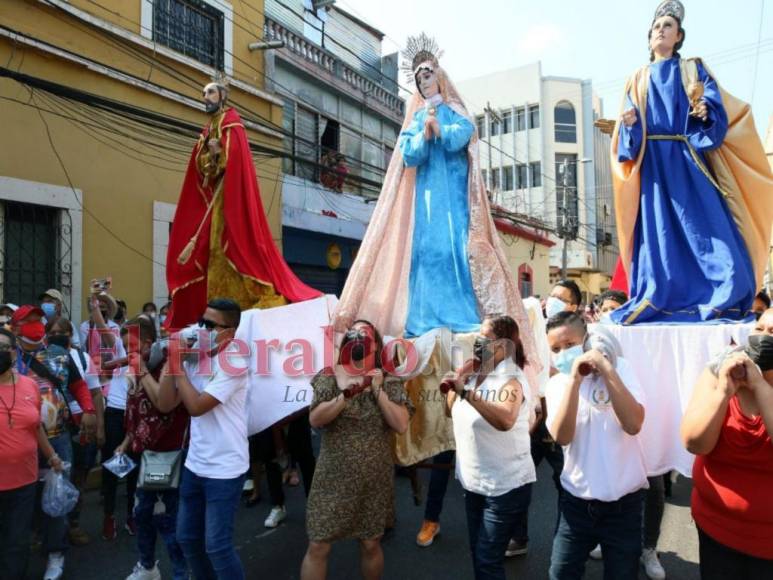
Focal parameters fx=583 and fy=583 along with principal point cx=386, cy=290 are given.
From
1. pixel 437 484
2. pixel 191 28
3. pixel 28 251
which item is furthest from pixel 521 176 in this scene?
pixel 437 484

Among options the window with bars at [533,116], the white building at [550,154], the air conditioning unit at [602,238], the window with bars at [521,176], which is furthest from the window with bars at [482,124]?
the air conditioning unit at [602,238]

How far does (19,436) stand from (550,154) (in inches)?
1019

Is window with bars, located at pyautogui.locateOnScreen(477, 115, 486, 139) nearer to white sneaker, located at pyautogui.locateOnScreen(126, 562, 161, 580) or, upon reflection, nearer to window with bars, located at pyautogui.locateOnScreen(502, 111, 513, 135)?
window with bars, located at pyautogui.locateOnScreen(502, 111, 513, 135)

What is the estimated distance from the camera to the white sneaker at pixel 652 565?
323 centimetres

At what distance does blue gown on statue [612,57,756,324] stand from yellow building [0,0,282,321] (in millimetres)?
5851

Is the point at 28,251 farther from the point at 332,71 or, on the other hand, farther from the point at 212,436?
the point at 332,71

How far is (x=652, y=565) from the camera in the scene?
10.7ft

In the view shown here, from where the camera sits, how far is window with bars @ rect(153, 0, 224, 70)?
905cm

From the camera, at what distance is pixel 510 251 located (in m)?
19.1

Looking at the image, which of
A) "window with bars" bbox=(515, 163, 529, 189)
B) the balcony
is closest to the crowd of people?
the balcony

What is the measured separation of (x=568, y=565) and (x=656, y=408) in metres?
0.96

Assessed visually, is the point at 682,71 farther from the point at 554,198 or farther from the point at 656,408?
the point at 554,198

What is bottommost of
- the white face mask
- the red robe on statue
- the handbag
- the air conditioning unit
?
the handbag

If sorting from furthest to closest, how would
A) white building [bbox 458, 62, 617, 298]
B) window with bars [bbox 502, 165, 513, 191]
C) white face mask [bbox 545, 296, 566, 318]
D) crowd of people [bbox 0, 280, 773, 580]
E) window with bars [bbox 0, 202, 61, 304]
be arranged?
window with bars [bbox 502, 165, 513, 191] → white building [bbox 458, 62, 617, 298] → window with bars [bbox 0, 202, 61, 304] → white face mask [bbox 545, 296, 566, 318] → crowd of people [bbox 0, 280, 773, 580]
